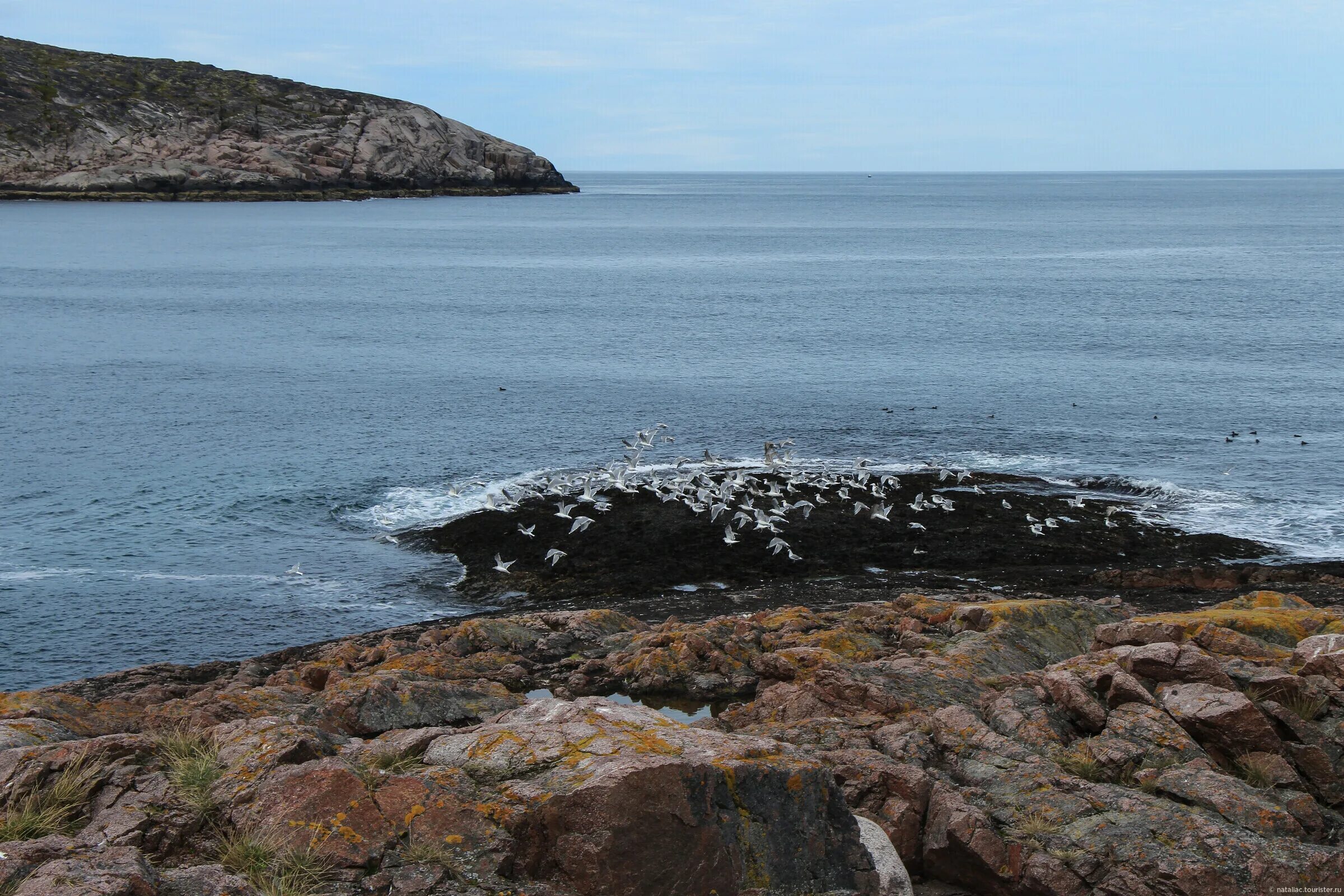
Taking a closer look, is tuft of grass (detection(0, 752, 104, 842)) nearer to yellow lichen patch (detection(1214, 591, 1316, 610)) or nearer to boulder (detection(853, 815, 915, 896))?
boulder (detection(853, 815, 915, 896))

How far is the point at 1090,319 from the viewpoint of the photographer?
7212 cm

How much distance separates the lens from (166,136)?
17488cm

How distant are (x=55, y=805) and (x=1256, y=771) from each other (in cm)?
1157

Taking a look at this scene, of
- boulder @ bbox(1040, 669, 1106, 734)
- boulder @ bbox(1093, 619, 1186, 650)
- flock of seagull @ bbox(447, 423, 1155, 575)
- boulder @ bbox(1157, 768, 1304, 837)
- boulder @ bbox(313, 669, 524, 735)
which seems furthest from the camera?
flock of seagull @ bbox(447, 423, 1155, 575)

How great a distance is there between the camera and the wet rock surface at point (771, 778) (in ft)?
28.6

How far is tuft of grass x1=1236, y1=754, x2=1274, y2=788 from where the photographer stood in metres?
11.8

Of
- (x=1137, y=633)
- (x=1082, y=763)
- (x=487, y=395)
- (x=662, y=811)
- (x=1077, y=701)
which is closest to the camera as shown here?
(x=662, y=811)

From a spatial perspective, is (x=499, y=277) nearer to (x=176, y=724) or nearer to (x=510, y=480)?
(x=510, y=480)

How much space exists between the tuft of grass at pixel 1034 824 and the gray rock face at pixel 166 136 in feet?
608

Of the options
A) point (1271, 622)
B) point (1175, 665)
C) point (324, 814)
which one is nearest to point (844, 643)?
point (1175, 665)

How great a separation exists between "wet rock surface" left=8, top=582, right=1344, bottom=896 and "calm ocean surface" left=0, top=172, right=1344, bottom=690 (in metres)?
12.7

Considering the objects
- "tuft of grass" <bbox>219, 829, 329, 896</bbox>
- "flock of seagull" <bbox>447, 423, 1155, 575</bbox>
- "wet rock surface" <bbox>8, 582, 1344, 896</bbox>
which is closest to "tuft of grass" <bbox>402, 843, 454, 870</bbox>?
"wet rock surface" <bbox>8, 582, 1344, 896</bbox>

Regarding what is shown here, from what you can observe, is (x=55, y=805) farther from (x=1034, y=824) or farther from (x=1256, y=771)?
(x=1256, y=771)

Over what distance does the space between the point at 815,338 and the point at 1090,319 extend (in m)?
19.6
